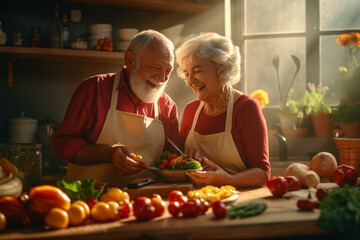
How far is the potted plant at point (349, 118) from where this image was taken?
11.3ft

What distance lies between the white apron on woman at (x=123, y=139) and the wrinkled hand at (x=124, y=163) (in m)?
0.24

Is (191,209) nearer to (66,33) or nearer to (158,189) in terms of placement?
(158,189)

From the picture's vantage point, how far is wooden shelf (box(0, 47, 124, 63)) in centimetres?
334

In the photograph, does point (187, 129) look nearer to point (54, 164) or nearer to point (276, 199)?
point (276, 199)

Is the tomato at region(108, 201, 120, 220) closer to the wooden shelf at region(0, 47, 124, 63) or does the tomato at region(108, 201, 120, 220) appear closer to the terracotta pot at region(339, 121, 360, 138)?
the wooden shelf at region(0, 47, 124, 63)

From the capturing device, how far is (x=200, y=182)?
6.43 ft

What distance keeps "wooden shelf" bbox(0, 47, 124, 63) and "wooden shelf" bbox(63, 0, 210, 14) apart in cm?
51

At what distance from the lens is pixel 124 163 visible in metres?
2.03

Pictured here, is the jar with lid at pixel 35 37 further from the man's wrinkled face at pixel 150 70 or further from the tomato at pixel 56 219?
the tomato at pixel 56 219

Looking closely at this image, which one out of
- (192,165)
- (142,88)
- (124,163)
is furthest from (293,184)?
(142,88)

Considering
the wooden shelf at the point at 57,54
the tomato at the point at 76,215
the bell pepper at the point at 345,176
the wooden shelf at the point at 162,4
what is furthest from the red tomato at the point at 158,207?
the wooden shelf at the point at 162,4

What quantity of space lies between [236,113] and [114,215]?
3.70ft

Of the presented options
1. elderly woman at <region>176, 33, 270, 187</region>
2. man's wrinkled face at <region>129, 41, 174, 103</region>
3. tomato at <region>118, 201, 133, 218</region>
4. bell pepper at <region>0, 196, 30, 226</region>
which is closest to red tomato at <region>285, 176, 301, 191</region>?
elderly woman at <region>176, 33, 270, 187</region>

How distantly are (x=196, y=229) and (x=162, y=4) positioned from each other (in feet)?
9.17
